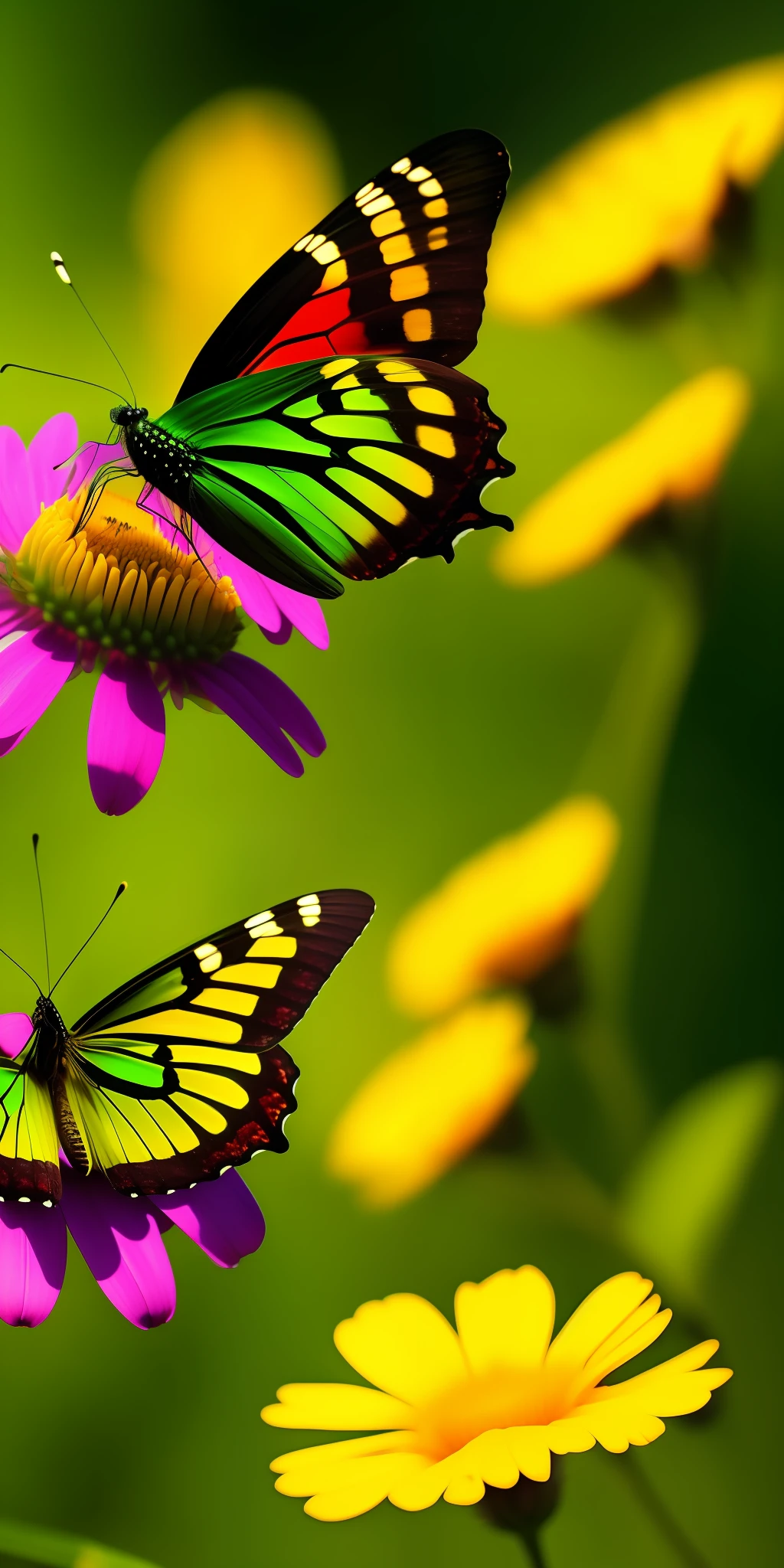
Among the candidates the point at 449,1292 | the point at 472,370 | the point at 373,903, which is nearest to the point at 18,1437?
the point at 449,1292

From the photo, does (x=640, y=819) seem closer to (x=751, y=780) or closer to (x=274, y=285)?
(x=751, y=780)

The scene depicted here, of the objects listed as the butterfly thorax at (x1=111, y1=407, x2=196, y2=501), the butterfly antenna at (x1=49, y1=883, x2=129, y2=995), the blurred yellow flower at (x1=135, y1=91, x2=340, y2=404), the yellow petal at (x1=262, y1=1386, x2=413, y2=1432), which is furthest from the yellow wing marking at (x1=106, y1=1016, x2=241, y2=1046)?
the blurred yellow flower at (x1=135, y1=91, x2=340, y2=404)

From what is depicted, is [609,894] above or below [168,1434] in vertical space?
above

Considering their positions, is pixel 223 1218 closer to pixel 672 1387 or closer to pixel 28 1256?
pixel 28 1256

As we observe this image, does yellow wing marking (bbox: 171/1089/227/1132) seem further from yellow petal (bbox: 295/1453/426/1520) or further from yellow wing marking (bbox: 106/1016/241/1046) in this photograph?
yellow petal (bbox: 295/1453/426/1520)

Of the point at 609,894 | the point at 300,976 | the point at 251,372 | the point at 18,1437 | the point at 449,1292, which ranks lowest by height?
the point at 18,1437

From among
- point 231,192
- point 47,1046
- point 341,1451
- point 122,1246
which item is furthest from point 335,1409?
point 231,192

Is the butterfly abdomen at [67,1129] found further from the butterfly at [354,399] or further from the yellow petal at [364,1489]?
the butterfly at [354,399]

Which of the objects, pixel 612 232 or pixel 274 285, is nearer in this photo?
pixel 274 285
